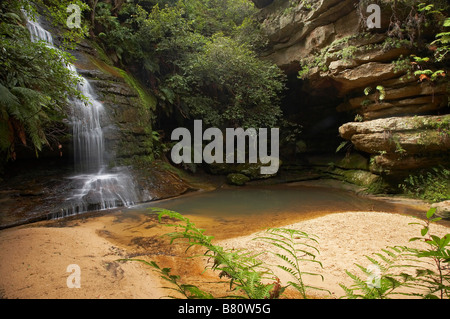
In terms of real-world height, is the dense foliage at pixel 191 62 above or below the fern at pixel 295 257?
above

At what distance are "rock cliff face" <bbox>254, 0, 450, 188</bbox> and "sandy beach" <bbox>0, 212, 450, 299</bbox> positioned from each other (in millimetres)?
4481

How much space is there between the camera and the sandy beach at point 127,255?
222 cm

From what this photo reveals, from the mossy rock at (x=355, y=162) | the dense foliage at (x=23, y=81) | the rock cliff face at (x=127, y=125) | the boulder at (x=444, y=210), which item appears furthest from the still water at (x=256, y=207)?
the dense foliage at (x=23, y=81)

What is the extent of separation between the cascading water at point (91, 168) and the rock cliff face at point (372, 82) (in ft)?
31.5

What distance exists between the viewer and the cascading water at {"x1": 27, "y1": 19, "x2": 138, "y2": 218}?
685cm

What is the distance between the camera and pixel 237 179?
11.6 m

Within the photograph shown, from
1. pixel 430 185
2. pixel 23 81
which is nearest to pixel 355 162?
pixel 430 185

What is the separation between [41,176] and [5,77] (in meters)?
4.72

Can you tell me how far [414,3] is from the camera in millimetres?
7730

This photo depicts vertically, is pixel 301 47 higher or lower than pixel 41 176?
higher

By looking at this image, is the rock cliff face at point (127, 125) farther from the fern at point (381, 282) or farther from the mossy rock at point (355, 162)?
the mossy rock at point (355, 162)

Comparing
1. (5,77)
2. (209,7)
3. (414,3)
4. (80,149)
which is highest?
(209,7)

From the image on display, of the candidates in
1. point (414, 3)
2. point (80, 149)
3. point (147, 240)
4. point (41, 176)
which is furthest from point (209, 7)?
point (147, 240)
